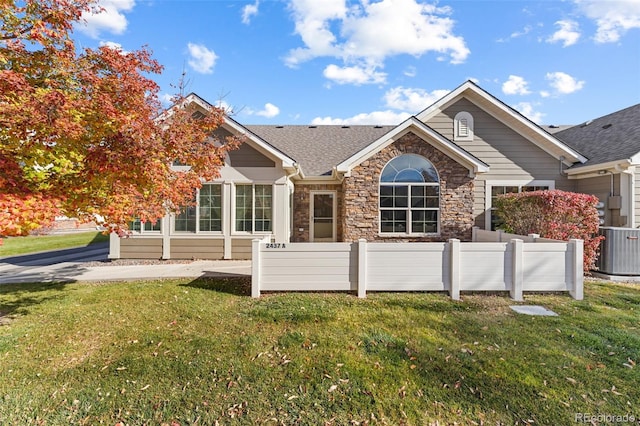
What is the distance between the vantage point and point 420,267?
6.11 meters

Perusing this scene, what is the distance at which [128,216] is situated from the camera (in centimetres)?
529

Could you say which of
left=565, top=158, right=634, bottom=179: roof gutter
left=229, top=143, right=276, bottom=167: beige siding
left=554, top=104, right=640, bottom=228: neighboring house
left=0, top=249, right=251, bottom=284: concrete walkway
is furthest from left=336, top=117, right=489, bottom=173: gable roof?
left=0, top=249, right=251, bottom=284: concrete walkway

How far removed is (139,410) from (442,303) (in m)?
5.11

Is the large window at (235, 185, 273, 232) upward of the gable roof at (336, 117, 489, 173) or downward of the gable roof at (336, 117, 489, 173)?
downward

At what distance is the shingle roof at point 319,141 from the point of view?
12047 millimetres

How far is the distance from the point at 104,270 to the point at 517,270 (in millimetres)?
10712

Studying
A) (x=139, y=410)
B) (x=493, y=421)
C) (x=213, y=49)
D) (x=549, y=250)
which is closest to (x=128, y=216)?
(x=139, y=410)

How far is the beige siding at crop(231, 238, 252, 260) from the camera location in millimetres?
9633

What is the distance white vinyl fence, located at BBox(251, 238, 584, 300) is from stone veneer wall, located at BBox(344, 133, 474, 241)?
3.50 meters

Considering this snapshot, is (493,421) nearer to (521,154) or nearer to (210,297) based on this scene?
(210,297)

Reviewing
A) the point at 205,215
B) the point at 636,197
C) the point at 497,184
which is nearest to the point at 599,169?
the point at 636,197

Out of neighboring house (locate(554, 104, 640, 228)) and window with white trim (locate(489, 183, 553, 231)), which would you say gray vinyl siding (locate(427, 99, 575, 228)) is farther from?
neighboring house (locate(554, 104, 640, 228))

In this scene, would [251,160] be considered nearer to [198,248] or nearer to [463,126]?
[198,248]

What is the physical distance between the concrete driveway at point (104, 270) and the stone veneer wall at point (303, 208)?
9.34ft
